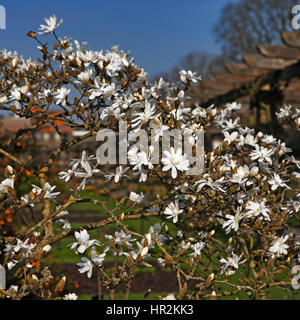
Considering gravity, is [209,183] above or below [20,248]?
above

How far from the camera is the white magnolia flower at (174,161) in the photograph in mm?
2182

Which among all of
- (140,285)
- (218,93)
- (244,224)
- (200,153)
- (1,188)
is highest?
(218,93)

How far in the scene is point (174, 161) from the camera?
86.7 inches

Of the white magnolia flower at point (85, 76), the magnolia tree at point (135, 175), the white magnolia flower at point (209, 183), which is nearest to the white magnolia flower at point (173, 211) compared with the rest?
the magnolia tree at point (135, 175)

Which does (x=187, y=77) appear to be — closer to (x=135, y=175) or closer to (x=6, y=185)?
(x=135, y=175)

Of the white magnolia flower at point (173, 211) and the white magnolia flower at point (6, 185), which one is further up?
the white magnolia flower at point (6, 185)

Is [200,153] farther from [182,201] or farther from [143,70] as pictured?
[143,70]

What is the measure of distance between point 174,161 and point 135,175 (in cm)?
24

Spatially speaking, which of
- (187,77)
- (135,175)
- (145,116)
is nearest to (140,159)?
(135,175)

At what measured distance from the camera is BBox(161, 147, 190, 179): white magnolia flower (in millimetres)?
2182

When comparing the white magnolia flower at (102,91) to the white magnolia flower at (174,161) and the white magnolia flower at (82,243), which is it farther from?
the white magnolia flower at (82,243)

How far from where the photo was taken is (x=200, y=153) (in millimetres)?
2396
